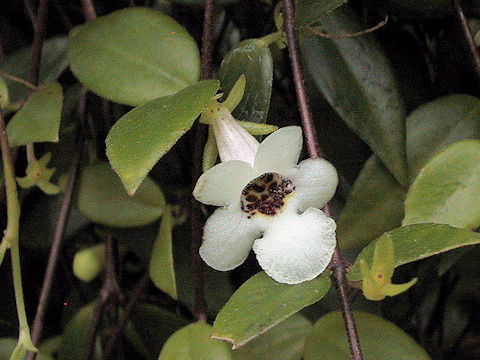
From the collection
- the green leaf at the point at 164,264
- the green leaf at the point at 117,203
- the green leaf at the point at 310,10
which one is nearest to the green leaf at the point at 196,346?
the green leaf at the point at 164,264

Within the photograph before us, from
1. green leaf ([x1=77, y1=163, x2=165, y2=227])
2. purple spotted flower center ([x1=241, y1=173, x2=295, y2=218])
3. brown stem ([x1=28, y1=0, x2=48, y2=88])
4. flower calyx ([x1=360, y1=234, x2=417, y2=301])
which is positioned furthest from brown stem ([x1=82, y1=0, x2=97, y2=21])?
flower calyx ([x1=360, y1=234, x2=417, y2=301])

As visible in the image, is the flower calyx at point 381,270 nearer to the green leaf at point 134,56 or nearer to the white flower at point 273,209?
the white flower at point 273,209

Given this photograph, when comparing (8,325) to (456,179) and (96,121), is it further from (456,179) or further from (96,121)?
(456,179)

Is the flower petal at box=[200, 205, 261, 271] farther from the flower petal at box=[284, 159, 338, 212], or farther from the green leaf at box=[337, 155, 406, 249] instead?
the green leaf at box=[337, 155, 406, 249]

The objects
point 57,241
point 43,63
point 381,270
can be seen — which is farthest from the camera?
point 43,63

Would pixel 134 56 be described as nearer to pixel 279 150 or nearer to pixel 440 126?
pixel 279 150

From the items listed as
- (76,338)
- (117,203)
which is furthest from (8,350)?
Result: (117,203)

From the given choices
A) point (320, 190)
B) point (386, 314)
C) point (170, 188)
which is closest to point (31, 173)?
point (170, 188)
